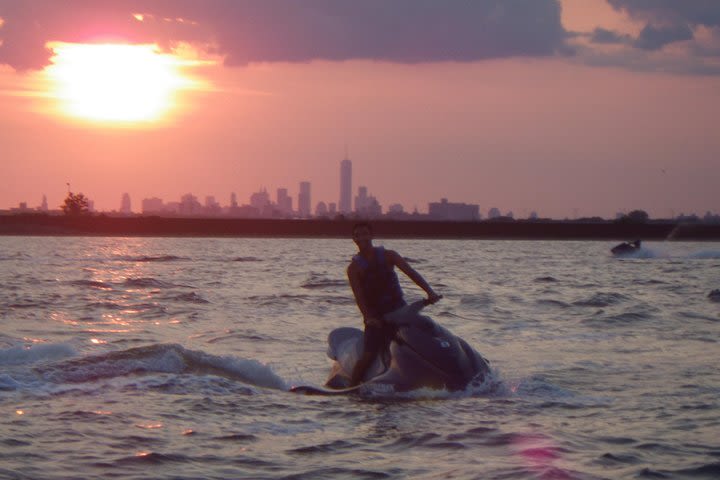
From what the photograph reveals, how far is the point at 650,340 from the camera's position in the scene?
60.2 feet

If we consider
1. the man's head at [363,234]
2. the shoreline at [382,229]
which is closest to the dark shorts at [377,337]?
the man's head at [363,234]

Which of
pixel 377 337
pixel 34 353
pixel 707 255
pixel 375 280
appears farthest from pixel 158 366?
pixel 707 255

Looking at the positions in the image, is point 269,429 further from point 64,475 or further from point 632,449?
point 632,449

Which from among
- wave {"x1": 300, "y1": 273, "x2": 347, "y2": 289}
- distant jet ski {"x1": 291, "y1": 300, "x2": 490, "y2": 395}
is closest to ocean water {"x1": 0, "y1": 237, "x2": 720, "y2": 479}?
distant jet ski {"x1": 291, "y1": 300, "x2": 490, "y2": 395}

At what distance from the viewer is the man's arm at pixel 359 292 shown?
12.0m

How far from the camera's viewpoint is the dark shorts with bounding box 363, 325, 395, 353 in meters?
12.3

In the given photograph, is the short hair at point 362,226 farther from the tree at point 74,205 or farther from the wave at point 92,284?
the tree at point 74,205

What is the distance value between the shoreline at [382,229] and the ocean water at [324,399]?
91074mm

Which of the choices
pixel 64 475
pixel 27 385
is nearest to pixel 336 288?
pixel 27 385

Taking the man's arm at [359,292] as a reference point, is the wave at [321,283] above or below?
below

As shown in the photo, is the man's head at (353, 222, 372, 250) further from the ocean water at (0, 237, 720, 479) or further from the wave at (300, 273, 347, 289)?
the wave at (300, 273, 347, 289)

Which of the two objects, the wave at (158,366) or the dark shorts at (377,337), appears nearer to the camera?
the dark shorts at (377,337)

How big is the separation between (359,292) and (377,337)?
0.61 metres

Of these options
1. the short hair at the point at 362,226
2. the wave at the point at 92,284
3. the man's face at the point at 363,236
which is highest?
the short hair at the point at 362,226
